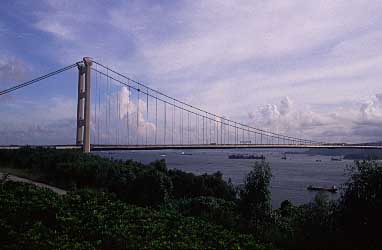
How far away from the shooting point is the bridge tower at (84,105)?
80.8 ft

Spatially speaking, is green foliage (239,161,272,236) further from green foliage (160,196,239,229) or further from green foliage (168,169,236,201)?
green foliage (168,169,236,201)

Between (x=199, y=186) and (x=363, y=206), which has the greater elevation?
(x=363, y=206)

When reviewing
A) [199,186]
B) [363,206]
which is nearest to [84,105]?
[199,186]

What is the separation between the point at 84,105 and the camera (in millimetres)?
25828

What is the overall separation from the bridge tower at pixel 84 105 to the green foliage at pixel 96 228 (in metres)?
16.7

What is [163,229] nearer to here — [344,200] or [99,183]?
[344,200]

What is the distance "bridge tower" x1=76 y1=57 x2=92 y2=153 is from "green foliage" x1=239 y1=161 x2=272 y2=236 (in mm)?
16795

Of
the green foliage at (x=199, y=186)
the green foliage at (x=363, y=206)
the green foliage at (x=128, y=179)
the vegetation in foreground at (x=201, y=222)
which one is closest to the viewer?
the vegetation in foreground at (x=201, y=222)

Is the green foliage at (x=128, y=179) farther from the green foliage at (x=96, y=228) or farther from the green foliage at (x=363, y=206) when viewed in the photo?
the green foliage at (x=363, y=206)

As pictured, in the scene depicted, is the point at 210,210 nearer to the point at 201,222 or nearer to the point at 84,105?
the point at 201,222

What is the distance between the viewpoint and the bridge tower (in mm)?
24625

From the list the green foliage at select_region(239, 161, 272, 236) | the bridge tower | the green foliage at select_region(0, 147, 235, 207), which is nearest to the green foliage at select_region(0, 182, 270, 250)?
the green foliage at select_region(239, 161, 272, 236)

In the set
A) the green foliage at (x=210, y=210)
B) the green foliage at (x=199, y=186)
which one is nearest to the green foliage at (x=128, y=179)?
the green foliage at (x=199, y=186)

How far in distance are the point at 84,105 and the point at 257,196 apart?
62.7 feet
